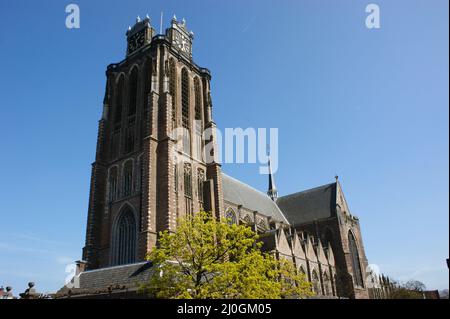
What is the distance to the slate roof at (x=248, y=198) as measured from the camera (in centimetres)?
4888

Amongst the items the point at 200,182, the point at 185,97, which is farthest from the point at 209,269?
the point at 185,97

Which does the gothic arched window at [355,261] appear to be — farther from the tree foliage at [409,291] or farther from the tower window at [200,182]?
the tower window at [200,182]

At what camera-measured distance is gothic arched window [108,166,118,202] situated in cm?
3650

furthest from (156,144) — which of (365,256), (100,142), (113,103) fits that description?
(365,256)

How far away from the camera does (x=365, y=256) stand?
184ft

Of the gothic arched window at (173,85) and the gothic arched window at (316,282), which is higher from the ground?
the gothic arched window at (173,85)

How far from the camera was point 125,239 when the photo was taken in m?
33.3

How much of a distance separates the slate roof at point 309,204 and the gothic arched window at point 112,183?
3153 centimetres

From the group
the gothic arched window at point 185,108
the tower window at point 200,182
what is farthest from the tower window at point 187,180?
the gothic arched window at point 185,108

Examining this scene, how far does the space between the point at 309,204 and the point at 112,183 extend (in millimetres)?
34103

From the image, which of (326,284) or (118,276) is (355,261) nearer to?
(326,284)

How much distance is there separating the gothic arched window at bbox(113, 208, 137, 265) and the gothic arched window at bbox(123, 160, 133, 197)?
2.00 meters

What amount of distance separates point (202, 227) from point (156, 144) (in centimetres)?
1616

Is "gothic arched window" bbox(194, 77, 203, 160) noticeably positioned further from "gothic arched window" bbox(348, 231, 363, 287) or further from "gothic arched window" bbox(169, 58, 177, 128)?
"gothic arched window" bbox(348, 231, 363, 287)
